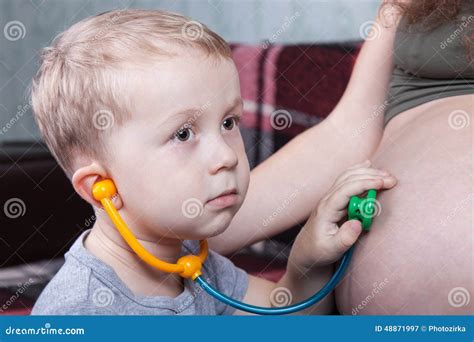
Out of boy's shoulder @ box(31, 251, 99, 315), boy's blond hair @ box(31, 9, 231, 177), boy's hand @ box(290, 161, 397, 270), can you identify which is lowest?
boy's shoulder @ box(31, 251, 99, 315)

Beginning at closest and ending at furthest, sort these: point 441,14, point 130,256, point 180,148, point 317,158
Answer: point 180,148
point 130,256
point 441,14
point 317,158

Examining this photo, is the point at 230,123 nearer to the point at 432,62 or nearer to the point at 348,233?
the point at 348,233

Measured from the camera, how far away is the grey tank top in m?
1.03

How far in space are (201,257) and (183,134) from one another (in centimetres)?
20

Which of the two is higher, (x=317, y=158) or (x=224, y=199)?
(x=224, y=199)

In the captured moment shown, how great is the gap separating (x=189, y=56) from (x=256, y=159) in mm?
728

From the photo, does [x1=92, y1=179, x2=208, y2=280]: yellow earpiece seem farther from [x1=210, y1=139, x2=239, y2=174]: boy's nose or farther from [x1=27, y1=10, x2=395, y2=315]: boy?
[x1=210, y1=139, x2=239, y2=174]: boy's nose

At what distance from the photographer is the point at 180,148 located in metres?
0.85

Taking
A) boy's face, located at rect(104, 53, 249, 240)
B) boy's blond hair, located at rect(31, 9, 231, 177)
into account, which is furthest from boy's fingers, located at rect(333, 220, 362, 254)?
boy's blond hair, located at rect(31, 9, 231, 177)

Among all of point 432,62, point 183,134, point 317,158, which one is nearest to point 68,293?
point 183,134

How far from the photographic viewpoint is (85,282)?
89 cm

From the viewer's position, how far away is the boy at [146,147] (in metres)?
0.85

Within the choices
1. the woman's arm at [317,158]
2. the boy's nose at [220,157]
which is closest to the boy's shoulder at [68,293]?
the boy's nose at [220,157]

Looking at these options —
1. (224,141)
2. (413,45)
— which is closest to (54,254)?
Answer: (224,141)
